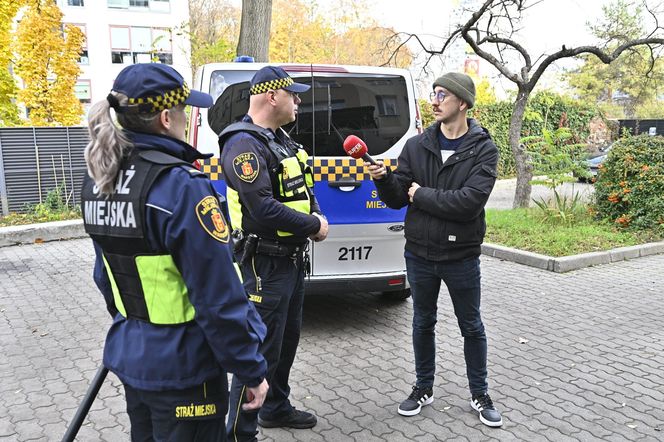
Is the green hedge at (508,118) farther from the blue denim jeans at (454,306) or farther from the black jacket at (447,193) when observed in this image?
the blue denim jeans at (454,306)

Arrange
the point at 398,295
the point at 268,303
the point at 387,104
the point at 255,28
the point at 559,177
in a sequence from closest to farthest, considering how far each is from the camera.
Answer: the point at 268,303
the point at 387,104
the point at 398,295
the point at 559,177
the point at 255,28

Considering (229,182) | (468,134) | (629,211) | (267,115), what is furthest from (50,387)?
(629,211)

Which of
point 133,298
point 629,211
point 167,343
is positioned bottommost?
point 629,211

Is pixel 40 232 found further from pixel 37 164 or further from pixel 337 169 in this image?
pixel 337 169

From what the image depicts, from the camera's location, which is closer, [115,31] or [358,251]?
[358,251]

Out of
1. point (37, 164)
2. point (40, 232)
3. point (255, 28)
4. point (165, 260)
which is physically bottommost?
point (40, 232)

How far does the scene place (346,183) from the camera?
4.56 meters

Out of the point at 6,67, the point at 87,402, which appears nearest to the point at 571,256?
the point at 87,402

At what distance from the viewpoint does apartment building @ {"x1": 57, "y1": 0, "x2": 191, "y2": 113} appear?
3834 cm

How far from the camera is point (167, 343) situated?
5.93ft

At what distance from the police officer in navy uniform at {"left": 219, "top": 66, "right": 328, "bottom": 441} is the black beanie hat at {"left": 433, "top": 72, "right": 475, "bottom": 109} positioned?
0.88 metres

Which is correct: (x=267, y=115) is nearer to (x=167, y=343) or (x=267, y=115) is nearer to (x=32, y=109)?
(x=167, y=343)

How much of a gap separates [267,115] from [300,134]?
4.80 feet

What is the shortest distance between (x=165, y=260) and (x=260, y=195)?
44.5 inches
